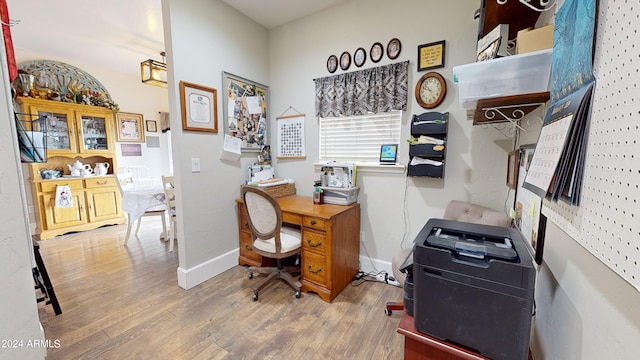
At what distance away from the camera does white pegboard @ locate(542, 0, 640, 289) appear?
41 centimetres

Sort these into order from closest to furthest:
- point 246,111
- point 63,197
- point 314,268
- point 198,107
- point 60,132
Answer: point 314,268, point 198,107, point 246,111, point 63,197, point 60,132

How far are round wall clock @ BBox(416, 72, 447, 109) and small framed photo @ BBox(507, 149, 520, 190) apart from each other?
2.28 ft

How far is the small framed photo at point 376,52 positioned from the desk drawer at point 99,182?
15.6 feet

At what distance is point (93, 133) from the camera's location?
4215 mm

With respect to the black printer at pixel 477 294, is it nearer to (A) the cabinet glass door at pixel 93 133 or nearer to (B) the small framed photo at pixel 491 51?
(B) the small framed photo at pixel 491 51

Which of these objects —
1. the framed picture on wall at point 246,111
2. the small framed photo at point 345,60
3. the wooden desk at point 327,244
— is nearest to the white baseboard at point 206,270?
the wooden desk at point 327,244

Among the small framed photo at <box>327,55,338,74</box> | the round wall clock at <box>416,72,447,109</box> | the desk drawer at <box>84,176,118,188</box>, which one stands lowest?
the desk drawer at <box>84,176,118,188</box>

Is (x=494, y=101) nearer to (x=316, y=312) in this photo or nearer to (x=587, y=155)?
(x=587, y=155)

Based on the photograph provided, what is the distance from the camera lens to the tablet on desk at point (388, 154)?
7.34 feet

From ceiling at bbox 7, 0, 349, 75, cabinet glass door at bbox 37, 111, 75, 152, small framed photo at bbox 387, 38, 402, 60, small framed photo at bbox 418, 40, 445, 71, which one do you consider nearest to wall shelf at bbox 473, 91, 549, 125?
small framed photo at bbox 418, 40, 445, 71

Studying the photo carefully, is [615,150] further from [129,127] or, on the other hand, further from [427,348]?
[129,127]

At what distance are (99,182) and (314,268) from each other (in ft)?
14.2

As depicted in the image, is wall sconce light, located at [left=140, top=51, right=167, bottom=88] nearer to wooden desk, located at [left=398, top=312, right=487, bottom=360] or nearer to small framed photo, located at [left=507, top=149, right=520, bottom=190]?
wooden desk, located at [left=398, top=312, right=487, bottom=360]

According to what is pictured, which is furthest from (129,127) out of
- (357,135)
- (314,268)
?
(314,268)
